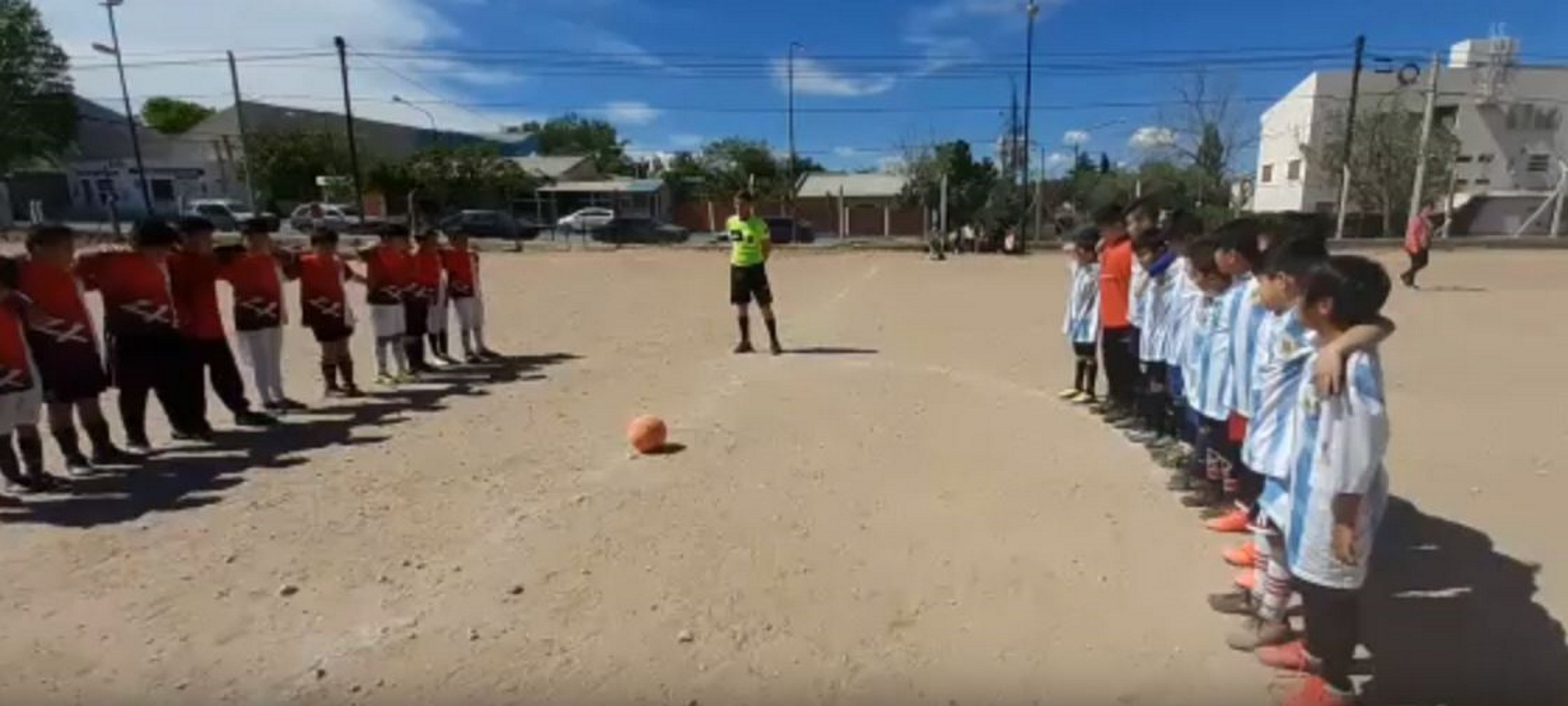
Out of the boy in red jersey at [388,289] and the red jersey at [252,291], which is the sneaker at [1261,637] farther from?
the boy in red jersey at [388,289]

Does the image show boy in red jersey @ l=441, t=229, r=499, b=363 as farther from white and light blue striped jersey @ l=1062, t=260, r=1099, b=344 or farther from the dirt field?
white and light blue striped jersey @ l=1062, t=260, r=1099, b=344

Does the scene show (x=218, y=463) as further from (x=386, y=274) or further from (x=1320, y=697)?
(x=1320, y=697)

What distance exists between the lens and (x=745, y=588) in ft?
10.9

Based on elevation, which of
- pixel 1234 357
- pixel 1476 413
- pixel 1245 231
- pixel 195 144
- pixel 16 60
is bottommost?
pixel 1476 413

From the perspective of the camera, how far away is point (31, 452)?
462cm

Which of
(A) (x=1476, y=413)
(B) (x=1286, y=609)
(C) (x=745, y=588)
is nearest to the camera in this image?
(B) (x=1286, y=609)

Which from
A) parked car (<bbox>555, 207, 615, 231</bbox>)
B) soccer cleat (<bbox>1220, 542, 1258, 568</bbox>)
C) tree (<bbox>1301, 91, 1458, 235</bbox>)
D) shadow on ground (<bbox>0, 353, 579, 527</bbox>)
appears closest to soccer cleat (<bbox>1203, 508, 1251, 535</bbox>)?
soccer cleat (<bbox>1220, 542, 1258, 568</bbox>)

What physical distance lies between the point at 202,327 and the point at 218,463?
4.08ft

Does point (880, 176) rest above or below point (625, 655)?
above

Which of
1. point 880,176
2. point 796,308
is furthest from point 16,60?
point 796,308

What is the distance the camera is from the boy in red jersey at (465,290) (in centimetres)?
838

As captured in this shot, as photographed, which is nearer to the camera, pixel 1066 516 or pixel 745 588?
pixel 745 588

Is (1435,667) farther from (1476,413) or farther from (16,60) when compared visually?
(16,60)

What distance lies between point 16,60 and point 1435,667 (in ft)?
222
